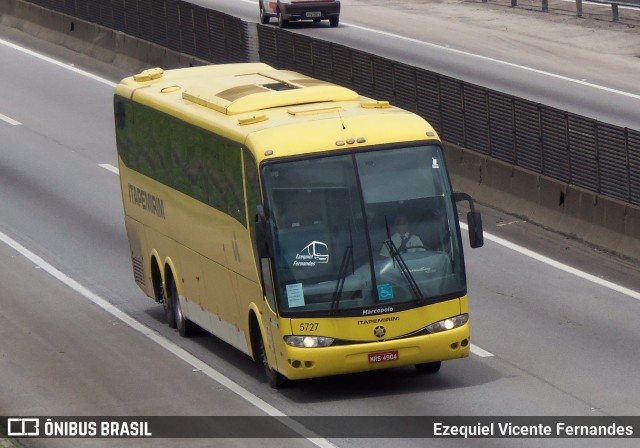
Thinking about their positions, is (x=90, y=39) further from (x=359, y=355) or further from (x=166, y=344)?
(x=359, y=355)

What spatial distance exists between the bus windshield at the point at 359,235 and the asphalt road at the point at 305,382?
1.08 meters

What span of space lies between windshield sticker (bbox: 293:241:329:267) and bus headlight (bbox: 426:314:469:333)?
126cm

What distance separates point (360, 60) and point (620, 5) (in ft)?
63.9

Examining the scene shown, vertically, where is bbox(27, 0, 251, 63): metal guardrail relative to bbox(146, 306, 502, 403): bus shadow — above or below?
below

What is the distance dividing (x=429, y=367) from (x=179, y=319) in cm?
397

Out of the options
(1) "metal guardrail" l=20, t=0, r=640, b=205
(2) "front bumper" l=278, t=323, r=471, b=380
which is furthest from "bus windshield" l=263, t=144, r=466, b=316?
(1) "metal guardrail" l=20, t=0, r=640, b=205

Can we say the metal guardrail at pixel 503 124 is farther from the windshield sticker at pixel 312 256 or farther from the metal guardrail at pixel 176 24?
the windshield sticker at pixel 312 256

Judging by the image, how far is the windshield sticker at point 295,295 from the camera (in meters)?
14.8

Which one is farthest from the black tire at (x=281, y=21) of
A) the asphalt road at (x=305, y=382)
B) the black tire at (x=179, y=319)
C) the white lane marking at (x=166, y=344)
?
the black tire at (x=179, y=319)

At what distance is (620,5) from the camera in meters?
46.6

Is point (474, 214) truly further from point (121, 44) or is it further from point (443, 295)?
point (121, 44)

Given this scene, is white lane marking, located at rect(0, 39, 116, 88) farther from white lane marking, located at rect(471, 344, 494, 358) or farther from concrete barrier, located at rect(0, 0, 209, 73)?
white lane marking, located at rect(471, 344, 494, 358)

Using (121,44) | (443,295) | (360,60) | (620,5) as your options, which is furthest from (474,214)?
(620,5)

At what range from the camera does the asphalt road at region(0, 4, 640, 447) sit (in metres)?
15.0
